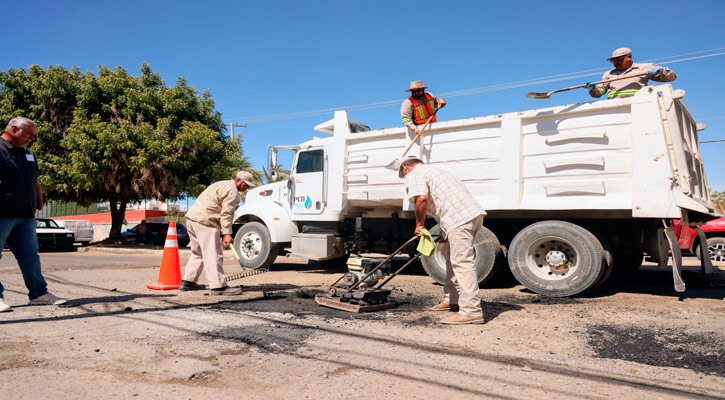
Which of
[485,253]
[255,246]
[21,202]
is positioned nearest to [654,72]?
[485,253]

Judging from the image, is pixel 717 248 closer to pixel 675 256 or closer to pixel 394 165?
pixel 675 256

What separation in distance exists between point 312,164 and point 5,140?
5.06 metres

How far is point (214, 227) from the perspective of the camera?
19.3 ft

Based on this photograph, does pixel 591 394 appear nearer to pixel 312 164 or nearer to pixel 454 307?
pixel 454 307

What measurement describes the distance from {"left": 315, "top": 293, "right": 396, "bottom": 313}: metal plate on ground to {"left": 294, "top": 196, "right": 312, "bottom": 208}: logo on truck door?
3.78 metres

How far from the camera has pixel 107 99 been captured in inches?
707

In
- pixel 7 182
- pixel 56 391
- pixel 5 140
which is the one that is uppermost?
pixel 5 140

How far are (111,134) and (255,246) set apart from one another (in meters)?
9.87

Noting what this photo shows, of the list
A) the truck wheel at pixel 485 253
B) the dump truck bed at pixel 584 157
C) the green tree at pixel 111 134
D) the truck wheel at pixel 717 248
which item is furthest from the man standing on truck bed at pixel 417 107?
the green tree at pixel 111 134

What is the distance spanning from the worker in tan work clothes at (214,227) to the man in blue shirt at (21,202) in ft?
4.94

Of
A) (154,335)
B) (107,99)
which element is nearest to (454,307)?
(154,335)

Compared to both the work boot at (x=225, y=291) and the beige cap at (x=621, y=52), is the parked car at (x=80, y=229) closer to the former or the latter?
the work boot at (x=225, y=291)

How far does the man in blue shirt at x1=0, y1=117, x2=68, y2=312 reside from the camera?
14.6ft

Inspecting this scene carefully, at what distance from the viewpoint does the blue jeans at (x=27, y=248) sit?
4652mm
